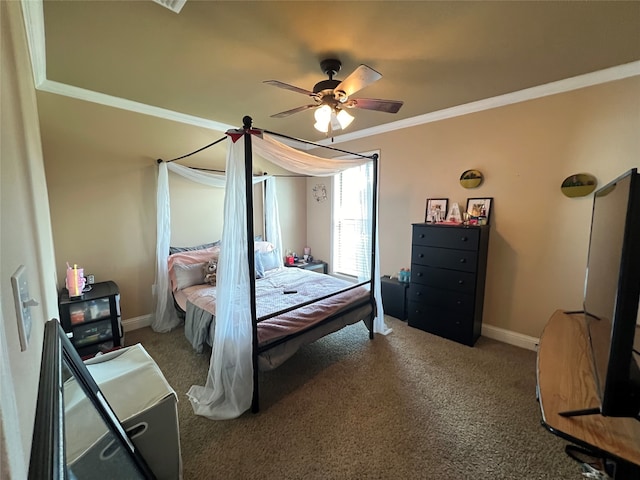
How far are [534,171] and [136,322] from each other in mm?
4608

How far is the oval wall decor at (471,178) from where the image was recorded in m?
3.00

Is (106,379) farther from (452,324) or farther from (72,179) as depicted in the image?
(452,324)

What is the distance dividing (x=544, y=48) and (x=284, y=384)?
3.23 meters

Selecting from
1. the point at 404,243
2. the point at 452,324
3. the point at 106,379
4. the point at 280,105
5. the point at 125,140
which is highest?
the point at 280,105

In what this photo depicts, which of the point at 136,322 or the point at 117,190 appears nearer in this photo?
the point at 117,190

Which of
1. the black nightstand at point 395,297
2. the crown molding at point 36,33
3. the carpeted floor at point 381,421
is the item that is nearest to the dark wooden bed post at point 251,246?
the carpeted floor at point 381,421

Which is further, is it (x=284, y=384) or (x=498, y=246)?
(x=498, y=246)

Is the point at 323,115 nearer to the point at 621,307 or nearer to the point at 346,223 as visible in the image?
the point at 621,307

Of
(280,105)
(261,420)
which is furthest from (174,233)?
(261,420)

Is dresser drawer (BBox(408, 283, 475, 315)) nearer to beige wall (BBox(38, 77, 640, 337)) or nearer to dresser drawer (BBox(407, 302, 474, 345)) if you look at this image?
dresser drawer (BBox(407, 302, 474, 345))

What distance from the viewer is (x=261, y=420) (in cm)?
194

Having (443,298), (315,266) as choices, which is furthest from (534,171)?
(315,266)

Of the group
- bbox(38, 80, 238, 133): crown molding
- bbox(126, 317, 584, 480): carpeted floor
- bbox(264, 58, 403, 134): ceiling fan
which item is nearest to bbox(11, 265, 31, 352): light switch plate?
bbox(126, 317, 584, 480): carpeted floor

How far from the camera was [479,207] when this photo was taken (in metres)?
3.03
